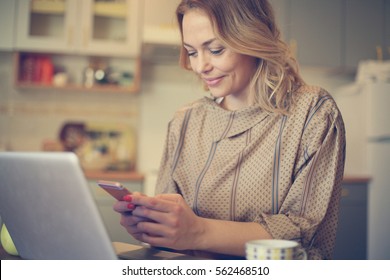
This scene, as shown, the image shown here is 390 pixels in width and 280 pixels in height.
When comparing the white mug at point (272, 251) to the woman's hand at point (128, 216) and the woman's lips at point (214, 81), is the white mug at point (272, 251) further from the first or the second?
the woman's lips at point (214, 81)

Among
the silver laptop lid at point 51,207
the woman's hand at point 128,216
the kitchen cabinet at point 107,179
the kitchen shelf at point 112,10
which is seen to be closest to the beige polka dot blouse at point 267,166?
the woman's hand at point 128,216

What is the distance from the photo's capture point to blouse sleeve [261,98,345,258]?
91 cm

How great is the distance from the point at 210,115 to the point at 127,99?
5.32ft

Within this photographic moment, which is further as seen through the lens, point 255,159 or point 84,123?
point 84,123

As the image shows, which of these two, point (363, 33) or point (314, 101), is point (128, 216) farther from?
point (363, 33)

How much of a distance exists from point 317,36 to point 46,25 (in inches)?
59.3

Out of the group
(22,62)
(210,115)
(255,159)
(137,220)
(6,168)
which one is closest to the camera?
(6,168)

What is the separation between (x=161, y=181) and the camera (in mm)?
1224

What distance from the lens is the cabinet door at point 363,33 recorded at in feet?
8.98

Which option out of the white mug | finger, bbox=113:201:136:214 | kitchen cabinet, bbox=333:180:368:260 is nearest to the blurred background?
kitchen cabinet, bbox=333:180:368:260

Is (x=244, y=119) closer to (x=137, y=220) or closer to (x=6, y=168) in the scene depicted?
(x=137, y=220)

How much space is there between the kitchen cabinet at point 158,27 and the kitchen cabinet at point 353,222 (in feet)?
3.80
